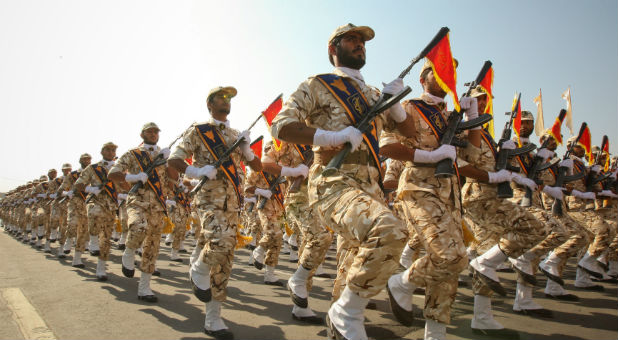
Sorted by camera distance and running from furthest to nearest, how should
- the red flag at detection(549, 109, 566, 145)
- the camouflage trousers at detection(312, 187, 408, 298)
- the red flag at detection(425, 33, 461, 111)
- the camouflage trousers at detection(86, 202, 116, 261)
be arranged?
the camouflage trousers at detection(86, 202, 116, 261), the red flag at detection(549, 109, 566, 145), the red flag at detection(425, 33, 461, 111), the camouflage trousers at detection(312, 187, 408, 298)

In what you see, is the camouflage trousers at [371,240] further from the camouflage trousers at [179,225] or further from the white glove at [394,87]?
the camouflage trousers at [179,225]

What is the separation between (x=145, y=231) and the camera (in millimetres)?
6645

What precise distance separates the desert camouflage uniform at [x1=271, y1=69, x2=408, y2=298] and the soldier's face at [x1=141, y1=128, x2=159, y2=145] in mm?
5042

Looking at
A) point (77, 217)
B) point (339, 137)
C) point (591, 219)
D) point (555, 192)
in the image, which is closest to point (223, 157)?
point (339, 137)

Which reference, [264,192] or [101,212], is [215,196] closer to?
[264,192]

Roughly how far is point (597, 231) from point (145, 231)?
8583mm

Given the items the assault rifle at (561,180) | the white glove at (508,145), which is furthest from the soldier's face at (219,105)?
the assault rifle at (561,180)

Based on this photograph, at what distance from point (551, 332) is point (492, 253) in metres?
1.05

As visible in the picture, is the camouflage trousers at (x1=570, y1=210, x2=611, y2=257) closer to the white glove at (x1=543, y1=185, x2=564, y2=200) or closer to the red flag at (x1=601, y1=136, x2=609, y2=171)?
the white glove at (x1=543, y1=185, x2=564, y2=200)

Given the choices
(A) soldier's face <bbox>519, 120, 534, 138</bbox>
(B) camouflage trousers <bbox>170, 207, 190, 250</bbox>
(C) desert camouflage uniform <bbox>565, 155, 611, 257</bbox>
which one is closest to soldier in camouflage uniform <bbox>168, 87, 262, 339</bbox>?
(A) soldier's face <bbox>519, 120, 534, 138</bbox>

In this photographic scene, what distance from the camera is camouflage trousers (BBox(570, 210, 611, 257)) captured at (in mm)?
7645

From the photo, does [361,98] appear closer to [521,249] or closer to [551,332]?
[521,249]

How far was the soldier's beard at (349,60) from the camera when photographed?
3.50 metres

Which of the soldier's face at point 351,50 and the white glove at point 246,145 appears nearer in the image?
the soldier's face at point 351,50
